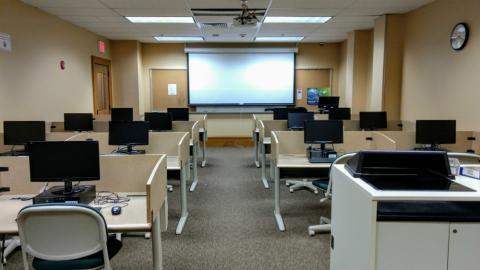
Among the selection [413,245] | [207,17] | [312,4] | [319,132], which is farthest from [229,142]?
[413,245]

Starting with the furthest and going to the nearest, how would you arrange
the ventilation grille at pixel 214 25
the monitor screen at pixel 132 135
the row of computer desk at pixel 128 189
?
the ventilation grille at pixel 214 25 → the monitor screen at pixel 132 135 → the row of computer desk at pixel 128 189

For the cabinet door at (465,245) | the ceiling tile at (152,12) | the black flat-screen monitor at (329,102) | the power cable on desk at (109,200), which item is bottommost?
the power cable on desk at (109,200)

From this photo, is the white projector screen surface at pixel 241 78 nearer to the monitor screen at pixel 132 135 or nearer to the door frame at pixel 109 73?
the door frame at pixel 109 73

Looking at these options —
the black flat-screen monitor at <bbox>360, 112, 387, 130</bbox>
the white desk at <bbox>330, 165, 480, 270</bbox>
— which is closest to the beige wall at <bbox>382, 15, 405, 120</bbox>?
the black flat-screen monitor at <bbox>360, 112, 387, 130</bbox>

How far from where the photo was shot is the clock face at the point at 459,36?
4.42 m

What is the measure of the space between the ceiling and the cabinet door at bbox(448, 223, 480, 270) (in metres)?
4.30

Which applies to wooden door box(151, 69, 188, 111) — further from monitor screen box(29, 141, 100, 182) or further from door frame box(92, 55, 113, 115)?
monitor screen box(29, 141, 100, 182)

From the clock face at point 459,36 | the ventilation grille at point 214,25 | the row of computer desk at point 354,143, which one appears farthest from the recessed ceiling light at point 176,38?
the clock face at point 459,36

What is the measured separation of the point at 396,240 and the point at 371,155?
37 cm

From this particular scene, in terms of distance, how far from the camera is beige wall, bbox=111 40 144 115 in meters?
8.63

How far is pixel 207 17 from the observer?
19.6 feet

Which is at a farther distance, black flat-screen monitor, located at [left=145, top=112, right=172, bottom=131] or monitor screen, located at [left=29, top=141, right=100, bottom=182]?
black flat-screen monitor, located at [left=145, top=112, right=172, bottom=131]

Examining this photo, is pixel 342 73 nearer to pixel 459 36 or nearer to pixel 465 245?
pixel 459 36

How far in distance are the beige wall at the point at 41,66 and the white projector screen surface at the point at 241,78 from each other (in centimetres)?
280
